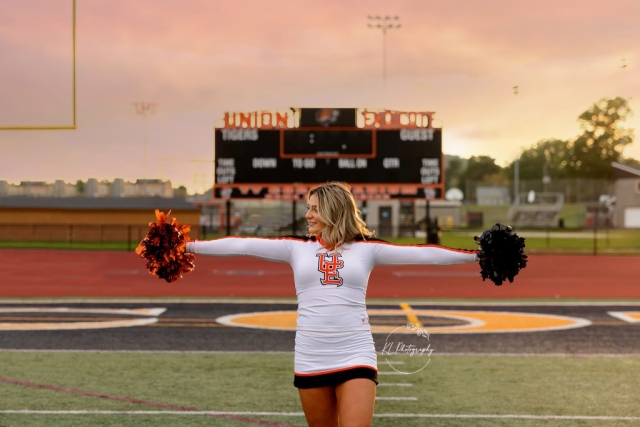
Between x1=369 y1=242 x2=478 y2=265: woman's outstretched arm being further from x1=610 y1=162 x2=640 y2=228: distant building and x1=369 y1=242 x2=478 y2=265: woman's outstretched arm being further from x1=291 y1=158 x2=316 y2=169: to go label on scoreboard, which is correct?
x1=610 y1=162 x2=640 y2=228: distant building

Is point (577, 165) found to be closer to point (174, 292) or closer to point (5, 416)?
point (174, 292)

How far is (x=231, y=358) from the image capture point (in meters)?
9.17

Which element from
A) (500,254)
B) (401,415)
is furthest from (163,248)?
(401,415)

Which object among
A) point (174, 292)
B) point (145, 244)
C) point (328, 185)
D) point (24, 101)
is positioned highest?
point (24, 101)

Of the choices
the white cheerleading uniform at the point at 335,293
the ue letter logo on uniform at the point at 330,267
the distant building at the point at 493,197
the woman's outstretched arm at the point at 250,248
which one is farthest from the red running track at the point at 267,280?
the distant building at the point at 493,197

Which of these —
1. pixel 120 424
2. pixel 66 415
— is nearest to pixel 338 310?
pixel 120 424

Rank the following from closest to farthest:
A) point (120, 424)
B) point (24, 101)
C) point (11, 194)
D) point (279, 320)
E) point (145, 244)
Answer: point (145, 244)
point (120, 424)
point (279, 320)
point (24, 101)
point (11, 194)

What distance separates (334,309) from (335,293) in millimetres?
75

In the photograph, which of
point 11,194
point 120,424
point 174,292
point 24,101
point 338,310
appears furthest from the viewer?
point 11,194

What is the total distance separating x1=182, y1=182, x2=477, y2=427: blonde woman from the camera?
3713 millimetres

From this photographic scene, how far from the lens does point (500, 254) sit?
160 inches

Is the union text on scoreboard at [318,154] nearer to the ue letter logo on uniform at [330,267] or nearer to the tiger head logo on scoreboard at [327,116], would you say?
the tiger head logo on scoreboard at [327,116]

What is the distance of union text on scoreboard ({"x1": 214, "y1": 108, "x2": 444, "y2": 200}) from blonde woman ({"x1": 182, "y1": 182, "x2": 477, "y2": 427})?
88.1 ft

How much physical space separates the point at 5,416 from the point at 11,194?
57.4 m
